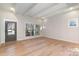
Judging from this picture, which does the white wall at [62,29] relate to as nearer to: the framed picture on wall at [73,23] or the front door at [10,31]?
the framed picture on wall at [73,23]

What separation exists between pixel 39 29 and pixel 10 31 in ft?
2.14

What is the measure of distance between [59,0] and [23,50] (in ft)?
4.13

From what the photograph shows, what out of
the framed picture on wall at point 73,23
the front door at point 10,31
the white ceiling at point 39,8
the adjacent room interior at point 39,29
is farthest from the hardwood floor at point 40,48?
the white ceiling at point 39,8

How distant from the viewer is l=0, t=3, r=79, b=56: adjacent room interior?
6.06 ft

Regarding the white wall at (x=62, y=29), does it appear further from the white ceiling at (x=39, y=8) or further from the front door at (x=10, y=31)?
the front door at (x=10, y=31)

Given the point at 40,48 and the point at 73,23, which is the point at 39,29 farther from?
the point at 73,23

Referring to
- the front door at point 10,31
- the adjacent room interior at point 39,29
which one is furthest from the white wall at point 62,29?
the front door at point 10,31

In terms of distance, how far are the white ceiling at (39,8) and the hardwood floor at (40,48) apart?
581mm

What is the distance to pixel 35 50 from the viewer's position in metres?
1.95

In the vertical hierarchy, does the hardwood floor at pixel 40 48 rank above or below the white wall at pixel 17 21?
below

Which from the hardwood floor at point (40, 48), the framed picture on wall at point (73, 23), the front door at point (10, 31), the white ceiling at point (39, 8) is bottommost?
the hardwood floor at point (40, 48)

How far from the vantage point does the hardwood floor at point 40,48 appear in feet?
6.15

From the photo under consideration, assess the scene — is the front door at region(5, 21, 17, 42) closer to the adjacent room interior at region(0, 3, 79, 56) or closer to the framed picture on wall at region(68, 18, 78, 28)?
the adjacent room interior at region(0, 3, 79, 56)

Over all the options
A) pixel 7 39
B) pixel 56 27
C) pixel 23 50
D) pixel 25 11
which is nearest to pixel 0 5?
pixel 25 11
